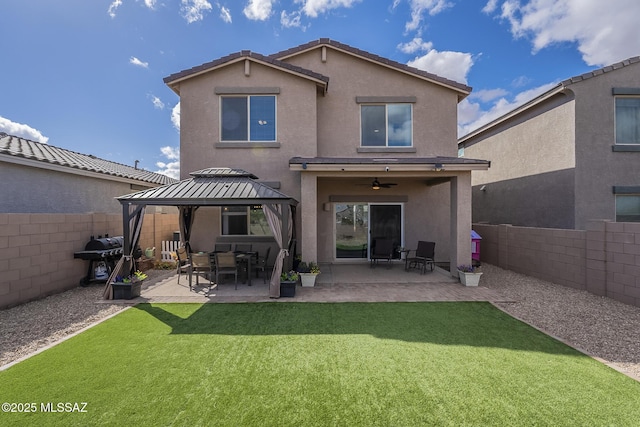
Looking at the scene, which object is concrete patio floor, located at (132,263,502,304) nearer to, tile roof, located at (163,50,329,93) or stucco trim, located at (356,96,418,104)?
stucco trim, located at (356,96,418,104)

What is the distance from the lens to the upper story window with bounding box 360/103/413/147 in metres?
10.9

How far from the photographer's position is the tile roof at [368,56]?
10.6m

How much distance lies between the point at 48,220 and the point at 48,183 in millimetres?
4102

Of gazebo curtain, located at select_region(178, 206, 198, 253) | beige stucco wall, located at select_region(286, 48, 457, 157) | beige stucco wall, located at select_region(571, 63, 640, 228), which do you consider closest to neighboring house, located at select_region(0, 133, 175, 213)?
gazebo curtain, located at select_region(178, 206, 198, 253)

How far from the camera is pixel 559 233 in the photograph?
781cm

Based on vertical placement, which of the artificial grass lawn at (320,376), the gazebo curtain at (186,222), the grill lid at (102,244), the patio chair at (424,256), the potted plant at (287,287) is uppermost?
the gazebo curtain at (186,222)

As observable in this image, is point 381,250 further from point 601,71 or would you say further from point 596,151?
point 601,71

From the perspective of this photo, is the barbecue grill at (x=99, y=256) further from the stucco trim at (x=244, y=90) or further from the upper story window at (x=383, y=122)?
the upper story window at (x=383, y=122)

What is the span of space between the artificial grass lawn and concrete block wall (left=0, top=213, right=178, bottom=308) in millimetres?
2950

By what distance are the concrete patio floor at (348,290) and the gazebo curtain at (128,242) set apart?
78 centimetres

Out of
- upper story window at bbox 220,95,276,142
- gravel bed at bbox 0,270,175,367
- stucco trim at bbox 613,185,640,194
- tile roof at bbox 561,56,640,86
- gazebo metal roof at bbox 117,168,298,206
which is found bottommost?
gravel bed at bbox 0,270,175,367

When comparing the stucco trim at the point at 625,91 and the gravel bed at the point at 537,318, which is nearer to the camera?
the gravel bed at the point at 537,318

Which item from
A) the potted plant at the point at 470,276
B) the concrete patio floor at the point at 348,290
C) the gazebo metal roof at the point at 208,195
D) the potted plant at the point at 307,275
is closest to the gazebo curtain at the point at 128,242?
the gazebo metal roof at the point at 208,195

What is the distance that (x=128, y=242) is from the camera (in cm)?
695
